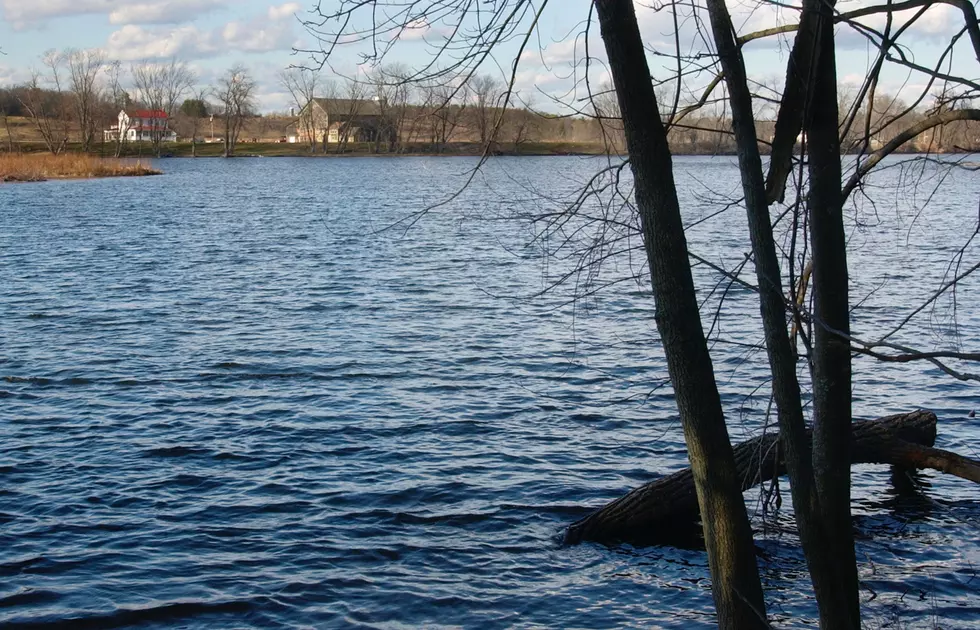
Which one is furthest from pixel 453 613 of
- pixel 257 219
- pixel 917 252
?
pixel 257 219

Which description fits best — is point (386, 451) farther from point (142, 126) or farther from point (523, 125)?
point (142, 126)

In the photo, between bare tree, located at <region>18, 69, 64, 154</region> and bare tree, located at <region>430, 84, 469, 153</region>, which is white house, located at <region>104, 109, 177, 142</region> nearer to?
bare tree, located at <region>18, 69, 64, 154</region>

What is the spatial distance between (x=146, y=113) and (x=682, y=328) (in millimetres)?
136889

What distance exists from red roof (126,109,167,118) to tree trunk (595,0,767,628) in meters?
119

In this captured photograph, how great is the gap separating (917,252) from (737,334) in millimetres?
14541

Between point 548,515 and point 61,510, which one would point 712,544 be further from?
point 61,510

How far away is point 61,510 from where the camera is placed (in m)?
9.42

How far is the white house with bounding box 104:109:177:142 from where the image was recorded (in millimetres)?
113375

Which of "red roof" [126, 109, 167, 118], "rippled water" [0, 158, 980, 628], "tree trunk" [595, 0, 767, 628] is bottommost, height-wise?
"rippled water" [0, 158, 980, 628]

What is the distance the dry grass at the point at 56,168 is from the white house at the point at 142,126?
30894mm

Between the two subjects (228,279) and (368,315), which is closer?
(368,315)

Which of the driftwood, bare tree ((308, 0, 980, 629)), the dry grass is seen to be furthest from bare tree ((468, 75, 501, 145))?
the dry grass

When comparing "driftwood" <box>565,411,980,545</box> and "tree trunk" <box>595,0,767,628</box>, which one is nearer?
"tree trunk" <box>595,0,767,628</box>

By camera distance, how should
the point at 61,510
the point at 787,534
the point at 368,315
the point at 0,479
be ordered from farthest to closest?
1. the point at 368,315
2. the point at 0,479
3. the point at 61,510
4. the point at 787,534
